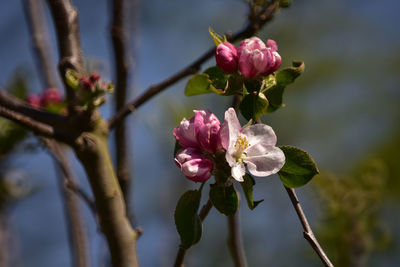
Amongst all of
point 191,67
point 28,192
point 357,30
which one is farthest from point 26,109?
point 357,30

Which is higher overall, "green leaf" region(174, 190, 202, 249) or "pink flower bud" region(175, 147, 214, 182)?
"pink flower bud" region(175, 147, 214, 182)

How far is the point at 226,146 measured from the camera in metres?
0.51

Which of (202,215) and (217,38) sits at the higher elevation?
(217,38)

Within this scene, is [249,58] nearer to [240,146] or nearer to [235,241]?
[240,146]

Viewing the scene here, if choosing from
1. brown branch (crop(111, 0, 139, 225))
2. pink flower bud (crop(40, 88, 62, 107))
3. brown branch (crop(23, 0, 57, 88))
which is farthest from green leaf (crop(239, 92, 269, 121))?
brown branch (crop(23, 0, 57, 88))

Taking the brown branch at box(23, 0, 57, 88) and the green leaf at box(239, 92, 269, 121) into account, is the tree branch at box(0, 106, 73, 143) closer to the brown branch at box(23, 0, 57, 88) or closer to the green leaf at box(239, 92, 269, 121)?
the green leaf at box(239, 92, 269, 121)

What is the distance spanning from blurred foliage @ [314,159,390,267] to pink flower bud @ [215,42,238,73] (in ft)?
2.40

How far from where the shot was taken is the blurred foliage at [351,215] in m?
1.14

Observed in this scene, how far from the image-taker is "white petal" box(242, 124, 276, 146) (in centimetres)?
51

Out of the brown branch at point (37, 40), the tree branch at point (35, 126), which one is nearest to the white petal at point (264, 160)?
the tree branch at point (35, 126)

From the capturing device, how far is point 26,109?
0.73 m

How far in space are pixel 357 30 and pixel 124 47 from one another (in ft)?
19.8

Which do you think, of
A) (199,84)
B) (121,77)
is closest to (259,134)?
(199,84)

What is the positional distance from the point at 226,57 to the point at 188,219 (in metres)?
0.20
